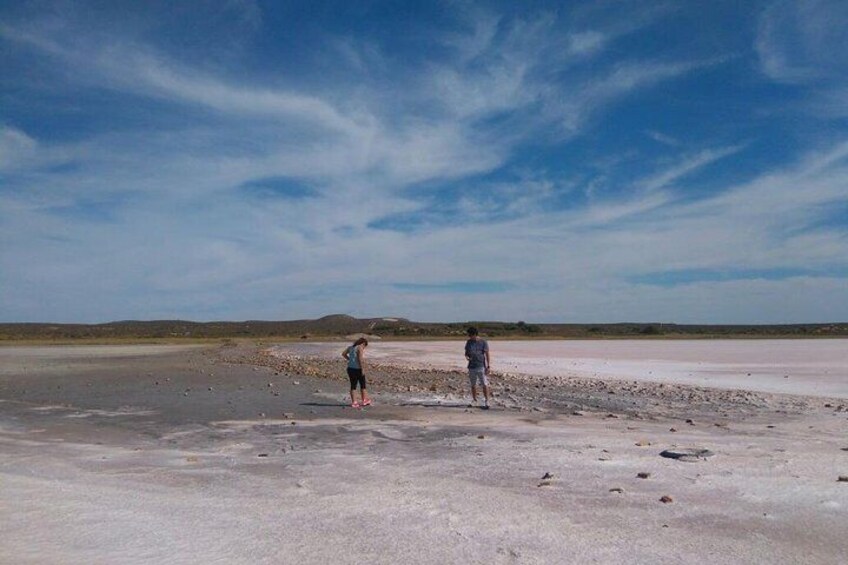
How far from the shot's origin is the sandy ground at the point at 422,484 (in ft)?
20.6

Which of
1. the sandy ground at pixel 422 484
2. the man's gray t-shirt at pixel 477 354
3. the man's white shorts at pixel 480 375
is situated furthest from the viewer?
the man's gray t-shirt at pixel 477 354

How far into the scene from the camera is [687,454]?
10.1 metres

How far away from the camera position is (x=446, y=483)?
8.77 metres

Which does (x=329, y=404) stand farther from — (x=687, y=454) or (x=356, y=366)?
(x=687, y=454)

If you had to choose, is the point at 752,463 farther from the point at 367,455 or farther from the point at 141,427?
the point at 141,427

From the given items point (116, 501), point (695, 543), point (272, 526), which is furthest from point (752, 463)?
point (116, 501)

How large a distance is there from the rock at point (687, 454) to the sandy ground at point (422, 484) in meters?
0.14

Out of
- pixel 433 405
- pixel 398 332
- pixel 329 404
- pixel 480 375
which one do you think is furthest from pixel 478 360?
pixel 398 332

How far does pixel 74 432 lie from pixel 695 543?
469 inches

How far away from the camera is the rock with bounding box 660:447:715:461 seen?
9.90 metres

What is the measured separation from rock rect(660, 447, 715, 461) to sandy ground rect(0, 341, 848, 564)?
14cm

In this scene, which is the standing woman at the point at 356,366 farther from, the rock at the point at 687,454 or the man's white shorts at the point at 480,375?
the rock at the point at 687,454

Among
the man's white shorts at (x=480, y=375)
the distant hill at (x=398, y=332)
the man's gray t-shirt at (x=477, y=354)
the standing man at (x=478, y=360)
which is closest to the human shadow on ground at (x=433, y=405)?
the standing man at (x=478, y=360)

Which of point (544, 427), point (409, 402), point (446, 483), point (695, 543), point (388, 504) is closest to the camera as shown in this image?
point (695, 543)
